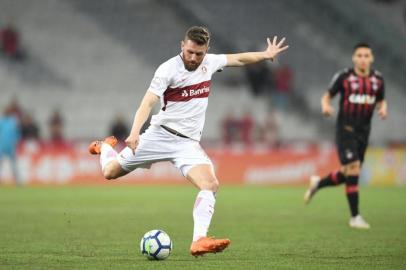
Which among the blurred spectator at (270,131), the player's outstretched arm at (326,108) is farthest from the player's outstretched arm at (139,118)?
the blurred spectator at (270,131)

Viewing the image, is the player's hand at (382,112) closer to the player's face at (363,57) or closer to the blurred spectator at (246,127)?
the player's face at (363,57)

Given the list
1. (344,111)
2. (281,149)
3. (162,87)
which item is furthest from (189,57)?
(281,149)

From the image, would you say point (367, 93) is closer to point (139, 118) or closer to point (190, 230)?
point (190, 230)

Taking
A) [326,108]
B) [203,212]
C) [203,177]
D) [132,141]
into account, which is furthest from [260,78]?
[132,141]

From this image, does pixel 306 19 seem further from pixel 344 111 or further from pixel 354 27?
pixel 344 111

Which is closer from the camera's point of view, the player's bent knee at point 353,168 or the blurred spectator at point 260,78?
the player's bent knee at point 353,168

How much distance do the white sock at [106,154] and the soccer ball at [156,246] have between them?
1.69m

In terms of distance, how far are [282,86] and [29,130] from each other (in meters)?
7.86

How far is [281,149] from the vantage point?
79.5 feet

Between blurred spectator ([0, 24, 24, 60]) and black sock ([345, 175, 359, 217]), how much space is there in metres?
17.9

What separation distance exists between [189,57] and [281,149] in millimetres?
16152

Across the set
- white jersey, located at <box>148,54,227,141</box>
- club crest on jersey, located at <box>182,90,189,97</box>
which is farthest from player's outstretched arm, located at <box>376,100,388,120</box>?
club crest on jersey, located at <box>182,90,189,97</box>

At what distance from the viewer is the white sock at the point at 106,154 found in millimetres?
9530

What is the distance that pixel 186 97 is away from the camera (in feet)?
27.9
